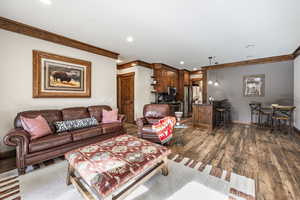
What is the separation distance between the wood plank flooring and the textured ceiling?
2679mm

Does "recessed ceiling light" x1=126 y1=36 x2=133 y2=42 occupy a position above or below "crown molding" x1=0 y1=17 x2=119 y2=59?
above

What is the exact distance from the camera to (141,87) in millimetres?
5281

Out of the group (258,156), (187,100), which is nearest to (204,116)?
(258,156)

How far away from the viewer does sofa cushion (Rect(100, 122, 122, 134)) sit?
299 cm

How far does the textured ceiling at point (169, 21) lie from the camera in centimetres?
202

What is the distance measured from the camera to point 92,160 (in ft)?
4.92

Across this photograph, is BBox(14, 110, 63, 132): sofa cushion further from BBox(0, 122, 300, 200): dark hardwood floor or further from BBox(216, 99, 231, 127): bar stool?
BBox(216, 99, 231, 127): bar stool

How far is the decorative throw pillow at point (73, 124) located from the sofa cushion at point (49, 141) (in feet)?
0.83

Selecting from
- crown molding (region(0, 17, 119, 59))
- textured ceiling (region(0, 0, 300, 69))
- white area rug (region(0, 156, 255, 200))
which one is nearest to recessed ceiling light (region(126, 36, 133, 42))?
textured ceiling (region(0, 0, 300, 69))

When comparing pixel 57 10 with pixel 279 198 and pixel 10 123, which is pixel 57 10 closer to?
pixel 10 123

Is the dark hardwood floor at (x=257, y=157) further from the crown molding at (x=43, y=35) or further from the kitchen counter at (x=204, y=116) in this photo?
the crown molding at (x=43, y=35)

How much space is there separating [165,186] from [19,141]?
2324 mm

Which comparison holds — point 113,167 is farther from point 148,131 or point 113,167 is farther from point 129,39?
point 129,39

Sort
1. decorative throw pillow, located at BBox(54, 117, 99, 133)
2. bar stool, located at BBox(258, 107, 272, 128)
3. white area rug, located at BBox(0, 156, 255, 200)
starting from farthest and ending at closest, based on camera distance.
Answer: bar stool, located at BBox(258, 107, 272, 128), decorative throw pillow, located at BBox(54, 117, 99, 133), white area rug, located at BBox(0, 156, 255, 200)
